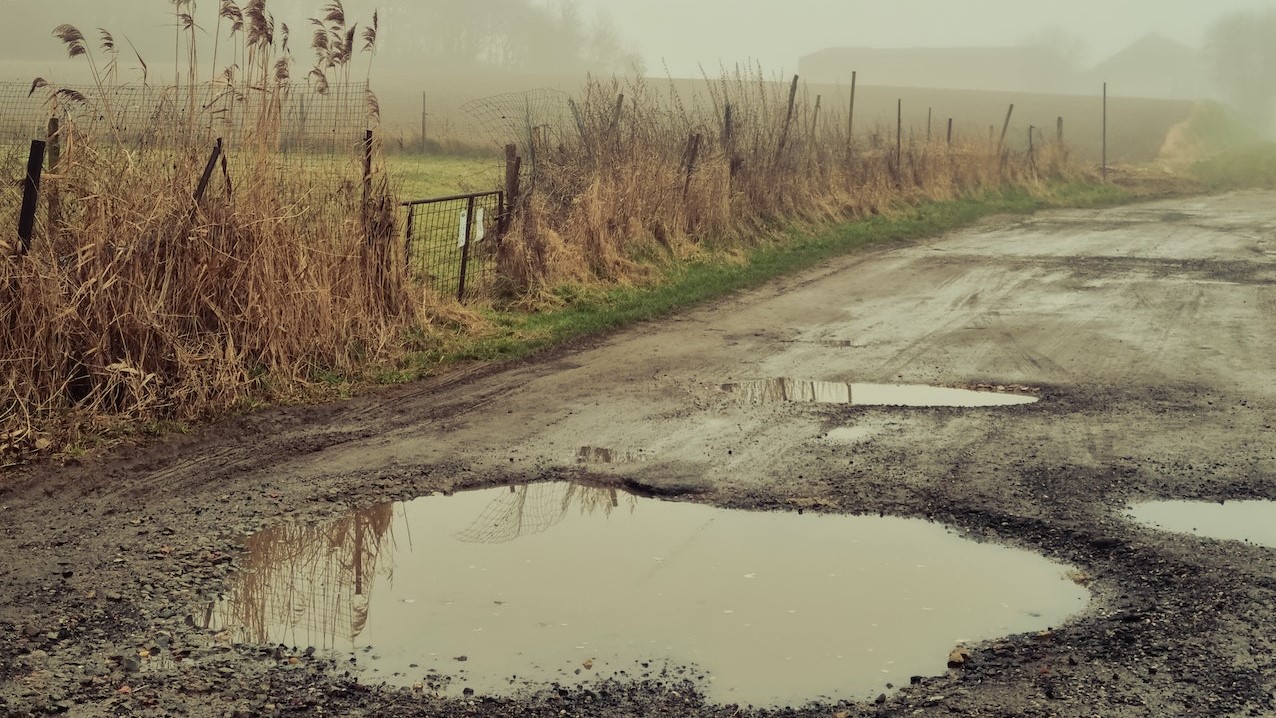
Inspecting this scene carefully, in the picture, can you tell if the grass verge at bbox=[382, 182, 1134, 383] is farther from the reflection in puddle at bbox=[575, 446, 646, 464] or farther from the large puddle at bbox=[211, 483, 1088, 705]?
the large puddle at bbox=[211, 483, 1088, 705]

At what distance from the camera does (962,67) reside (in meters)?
165

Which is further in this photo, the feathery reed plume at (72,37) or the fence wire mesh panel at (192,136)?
the fence wire mesh panel at (192,136)

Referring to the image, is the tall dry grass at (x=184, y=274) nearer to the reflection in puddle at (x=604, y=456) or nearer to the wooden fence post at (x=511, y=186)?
the reflection in puddle at (x=604, y=456)

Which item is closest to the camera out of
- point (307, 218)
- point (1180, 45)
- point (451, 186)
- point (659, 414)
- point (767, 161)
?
point (659, 414)

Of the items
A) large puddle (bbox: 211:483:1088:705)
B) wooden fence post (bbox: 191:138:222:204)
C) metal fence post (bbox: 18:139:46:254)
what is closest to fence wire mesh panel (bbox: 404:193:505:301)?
wooden fence post (bbox: 191:138:222:204)

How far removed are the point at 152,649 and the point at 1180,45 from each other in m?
185

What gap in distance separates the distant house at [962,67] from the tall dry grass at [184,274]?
150m

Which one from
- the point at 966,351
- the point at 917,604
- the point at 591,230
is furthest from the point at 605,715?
the point at 591,230

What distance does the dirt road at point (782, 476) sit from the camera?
423cm

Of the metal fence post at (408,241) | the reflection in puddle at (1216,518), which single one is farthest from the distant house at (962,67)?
the reflection in puddle at (1216,518)

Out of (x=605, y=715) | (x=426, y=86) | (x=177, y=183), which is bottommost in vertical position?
(x=605, y=715)

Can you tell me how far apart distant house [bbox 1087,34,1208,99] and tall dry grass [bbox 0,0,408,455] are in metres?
163

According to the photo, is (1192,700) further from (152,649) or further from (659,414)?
(659,414)

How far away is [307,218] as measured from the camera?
30.7 feet
